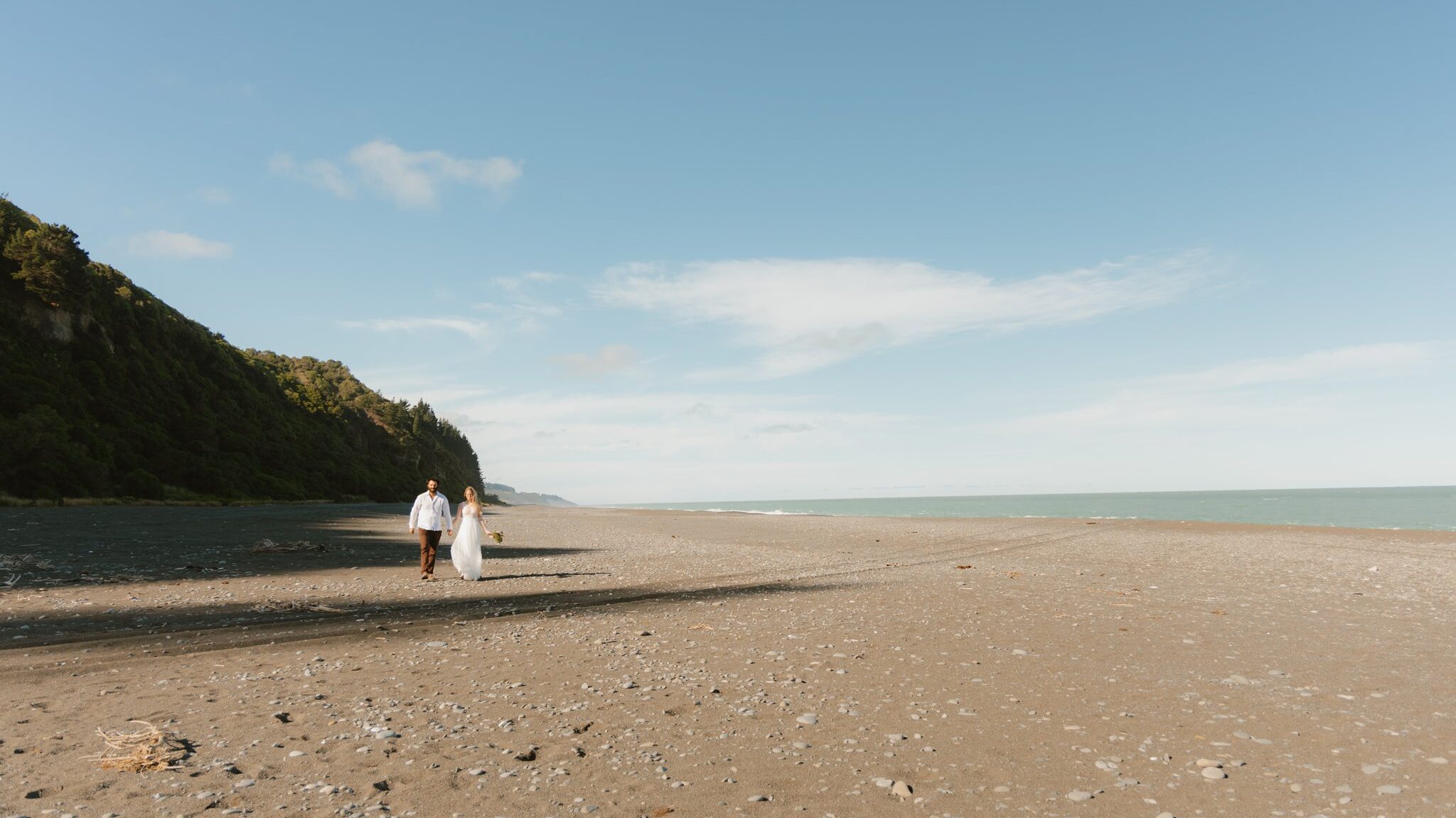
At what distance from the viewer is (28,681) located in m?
8.20

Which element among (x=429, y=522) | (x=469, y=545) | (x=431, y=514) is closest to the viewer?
(x=469, y=545)

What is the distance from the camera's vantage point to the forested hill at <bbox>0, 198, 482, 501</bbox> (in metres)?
47.2

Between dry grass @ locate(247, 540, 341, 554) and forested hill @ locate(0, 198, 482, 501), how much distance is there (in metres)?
30.3

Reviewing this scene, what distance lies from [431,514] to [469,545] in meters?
1.45

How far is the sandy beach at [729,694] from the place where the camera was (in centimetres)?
534

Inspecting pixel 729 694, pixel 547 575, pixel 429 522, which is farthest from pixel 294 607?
pixel 729 694

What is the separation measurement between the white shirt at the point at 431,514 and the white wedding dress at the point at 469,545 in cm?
67

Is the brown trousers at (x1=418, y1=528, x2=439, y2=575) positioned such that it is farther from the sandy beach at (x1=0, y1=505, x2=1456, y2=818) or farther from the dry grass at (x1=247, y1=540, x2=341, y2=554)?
the dry grass at (x1=247, y1=540, x2=341, y2=554)

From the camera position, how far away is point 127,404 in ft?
192

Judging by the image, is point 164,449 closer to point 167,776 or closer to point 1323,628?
point 167,776

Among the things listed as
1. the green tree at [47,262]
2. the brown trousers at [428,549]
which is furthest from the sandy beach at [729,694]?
the green tree at [47,262]

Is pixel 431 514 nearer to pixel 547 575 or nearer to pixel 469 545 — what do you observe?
pixel 469 545

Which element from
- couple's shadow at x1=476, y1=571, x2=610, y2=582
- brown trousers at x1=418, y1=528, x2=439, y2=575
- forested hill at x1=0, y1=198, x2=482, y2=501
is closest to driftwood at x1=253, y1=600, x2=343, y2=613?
brown trousers at x1=418, y1=528, x2=439, y2=575

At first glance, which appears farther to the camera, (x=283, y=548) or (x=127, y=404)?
(x=127, y=404)
